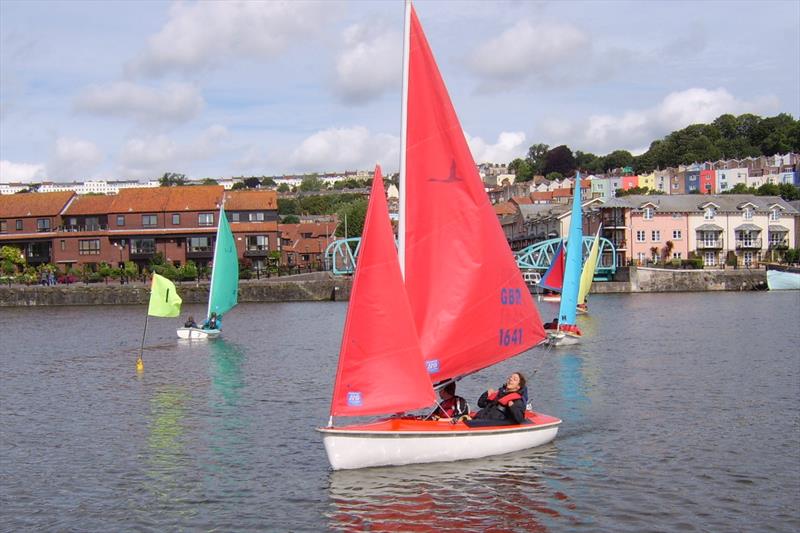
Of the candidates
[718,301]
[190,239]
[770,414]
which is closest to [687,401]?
[770,414]

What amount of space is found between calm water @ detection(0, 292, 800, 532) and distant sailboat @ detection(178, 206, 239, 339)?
308 inches

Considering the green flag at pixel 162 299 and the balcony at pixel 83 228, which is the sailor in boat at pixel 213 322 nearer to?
the green flag at pixel 162 299

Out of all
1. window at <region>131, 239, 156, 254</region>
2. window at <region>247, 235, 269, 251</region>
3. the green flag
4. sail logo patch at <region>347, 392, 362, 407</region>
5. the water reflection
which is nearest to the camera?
the water reflection

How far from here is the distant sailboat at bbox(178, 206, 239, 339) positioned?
53500 millimetres

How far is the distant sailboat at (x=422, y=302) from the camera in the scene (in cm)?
1880

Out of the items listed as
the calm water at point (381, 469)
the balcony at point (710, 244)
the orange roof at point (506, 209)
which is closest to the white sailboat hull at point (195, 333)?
the calm water at point (381, 469)

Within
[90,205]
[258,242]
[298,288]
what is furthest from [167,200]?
[298,288]

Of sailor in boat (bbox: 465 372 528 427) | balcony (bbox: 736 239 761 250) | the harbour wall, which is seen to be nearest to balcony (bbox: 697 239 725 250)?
balcony (bbox: 736 239 761 250)

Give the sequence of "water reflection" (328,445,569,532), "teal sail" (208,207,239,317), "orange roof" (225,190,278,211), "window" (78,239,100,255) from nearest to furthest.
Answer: "water reflection" (328,445,569,532) → "teal sail" (208,207,239,317) → "window" (78,239,100,255) → "orange roof" (225,190,278,211)

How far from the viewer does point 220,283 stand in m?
54.1

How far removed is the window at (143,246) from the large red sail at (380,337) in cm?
9904

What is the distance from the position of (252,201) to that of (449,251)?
329 feet

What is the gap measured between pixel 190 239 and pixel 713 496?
100972mm

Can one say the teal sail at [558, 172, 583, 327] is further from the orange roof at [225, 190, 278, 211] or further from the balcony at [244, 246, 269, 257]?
the orange roof at [225, 190, 278, 211]
